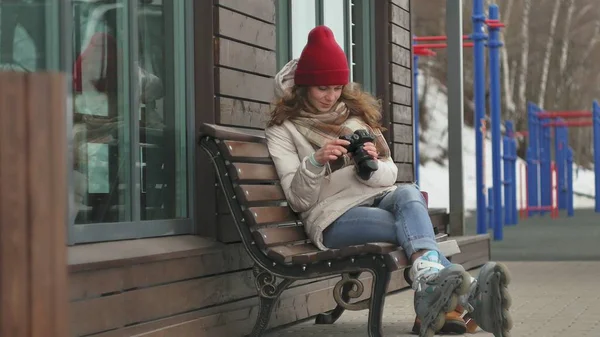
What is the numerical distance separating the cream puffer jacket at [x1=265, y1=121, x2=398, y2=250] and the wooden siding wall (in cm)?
334

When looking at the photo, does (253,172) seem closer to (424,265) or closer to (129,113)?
(129,113)

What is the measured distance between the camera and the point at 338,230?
5.91 meters

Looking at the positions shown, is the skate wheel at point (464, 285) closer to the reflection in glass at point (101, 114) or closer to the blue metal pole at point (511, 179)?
the reflection in glass at point (101, 114)

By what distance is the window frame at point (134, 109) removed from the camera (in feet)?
16.4

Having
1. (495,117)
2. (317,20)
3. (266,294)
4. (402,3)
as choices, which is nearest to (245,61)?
(266,294)

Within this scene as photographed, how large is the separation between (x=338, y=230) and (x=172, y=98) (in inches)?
36.6

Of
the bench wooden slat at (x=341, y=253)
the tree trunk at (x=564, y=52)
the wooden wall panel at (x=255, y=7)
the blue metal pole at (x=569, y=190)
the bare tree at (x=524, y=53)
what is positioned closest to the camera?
the bench wooden slat at (x=341, y=253)

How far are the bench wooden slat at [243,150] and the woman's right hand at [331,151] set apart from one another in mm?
403

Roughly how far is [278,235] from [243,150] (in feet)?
1.34

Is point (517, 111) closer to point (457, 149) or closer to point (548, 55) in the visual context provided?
point (548, 55)

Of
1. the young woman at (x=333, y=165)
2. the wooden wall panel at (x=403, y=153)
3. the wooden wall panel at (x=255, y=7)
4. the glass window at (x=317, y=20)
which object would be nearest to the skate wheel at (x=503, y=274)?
the young woman at (x=333, y=165)

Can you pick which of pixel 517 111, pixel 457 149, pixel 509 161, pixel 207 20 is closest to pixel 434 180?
pixel 517 111

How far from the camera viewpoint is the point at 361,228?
584 cm

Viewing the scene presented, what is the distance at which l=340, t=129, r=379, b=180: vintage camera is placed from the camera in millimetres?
5761
